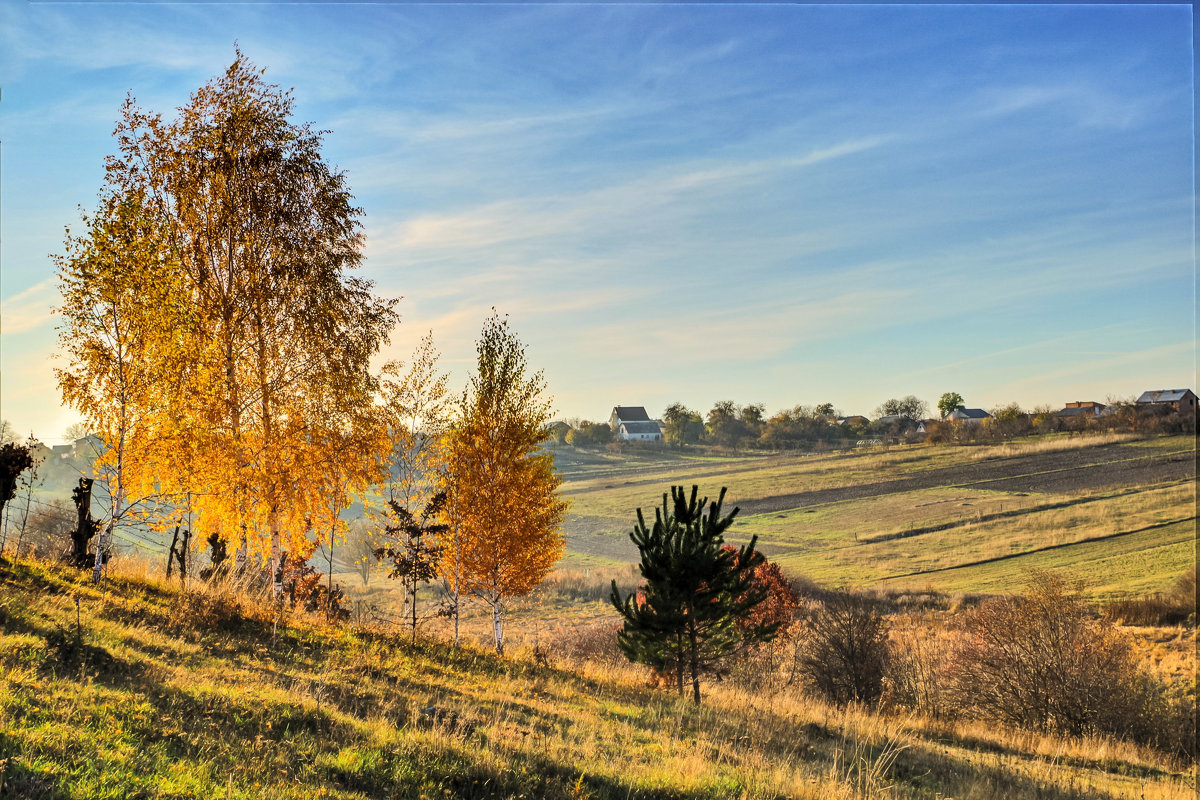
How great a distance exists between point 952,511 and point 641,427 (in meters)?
94.0

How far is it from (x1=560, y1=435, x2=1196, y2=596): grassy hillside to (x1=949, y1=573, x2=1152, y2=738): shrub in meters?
9.84

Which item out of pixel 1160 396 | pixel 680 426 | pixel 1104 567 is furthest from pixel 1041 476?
pixel 680 426

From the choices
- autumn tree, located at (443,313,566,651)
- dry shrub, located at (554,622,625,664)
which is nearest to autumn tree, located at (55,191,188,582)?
autumn tree, located at (443,313,566,651)

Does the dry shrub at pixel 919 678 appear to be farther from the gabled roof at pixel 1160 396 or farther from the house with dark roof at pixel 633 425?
the house with dark roof at pixel 633 425

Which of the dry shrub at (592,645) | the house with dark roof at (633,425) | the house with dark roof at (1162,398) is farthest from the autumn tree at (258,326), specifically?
the house with dark roof at (633,425)

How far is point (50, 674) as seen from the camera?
289 inches

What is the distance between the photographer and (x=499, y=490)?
802 inches

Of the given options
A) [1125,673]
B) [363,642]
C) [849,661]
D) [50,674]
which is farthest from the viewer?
[849,661]

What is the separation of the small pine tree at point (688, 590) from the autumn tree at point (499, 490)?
5.66 m

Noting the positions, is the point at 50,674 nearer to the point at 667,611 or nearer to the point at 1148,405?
the point at 667,611

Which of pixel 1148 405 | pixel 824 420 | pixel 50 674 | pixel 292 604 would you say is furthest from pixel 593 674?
pixel 824 420

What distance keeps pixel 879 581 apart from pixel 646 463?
74.9 meters

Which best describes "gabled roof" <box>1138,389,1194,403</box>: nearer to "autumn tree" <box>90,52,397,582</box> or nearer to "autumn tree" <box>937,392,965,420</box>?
"autumn tree" <box>90,52,397,582</box>

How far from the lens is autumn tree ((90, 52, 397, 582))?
1505cm
